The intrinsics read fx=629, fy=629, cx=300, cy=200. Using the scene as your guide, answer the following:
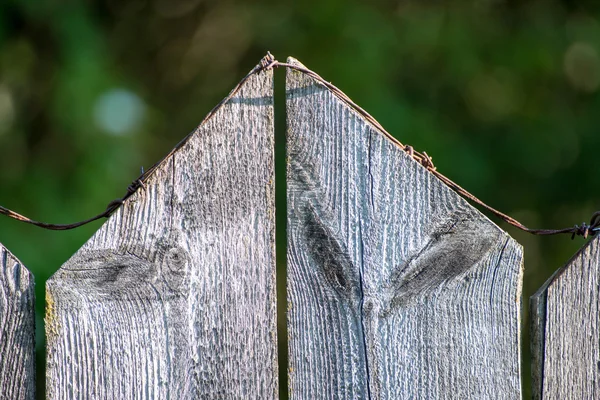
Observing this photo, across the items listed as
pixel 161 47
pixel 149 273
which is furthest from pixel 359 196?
pixel 161 47

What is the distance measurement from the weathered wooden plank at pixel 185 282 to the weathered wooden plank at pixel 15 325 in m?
0.06

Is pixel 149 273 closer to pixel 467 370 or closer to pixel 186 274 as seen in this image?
pixel 186 274

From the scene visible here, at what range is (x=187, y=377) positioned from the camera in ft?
3.06

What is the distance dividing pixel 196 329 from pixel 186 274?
0.08 meters

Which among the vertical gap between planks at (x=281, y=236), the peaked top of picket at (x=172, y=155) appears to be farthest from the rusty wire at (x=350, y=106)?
the vertical gap between planks at (x=281, y=236)

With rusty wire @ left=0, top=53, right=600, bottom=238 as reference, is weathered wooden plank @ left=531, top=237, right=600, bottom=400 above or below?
below

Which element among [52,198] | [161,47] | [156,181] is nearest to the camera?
[156,181]

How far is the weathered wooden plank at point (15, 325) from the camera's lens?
95 centimetres

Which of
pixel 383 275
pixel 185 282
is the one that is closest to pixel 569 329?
pixel 383 275

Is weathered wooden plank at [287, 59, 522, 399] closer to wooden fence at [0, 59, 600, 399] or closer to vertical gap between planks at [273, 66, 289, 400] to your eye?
wooden fence at [0, 59, 600, 399]

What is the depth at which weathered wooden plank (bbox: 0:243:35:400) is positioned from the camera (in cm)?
95

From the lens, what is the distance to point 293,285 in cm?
95

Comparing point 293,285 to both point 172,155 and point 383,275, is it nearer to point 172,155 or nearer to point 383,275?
point 383,275

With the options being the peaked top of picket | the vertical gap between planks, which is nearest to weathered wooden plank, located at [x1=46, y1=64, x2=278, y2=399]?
the peaked top of picket
